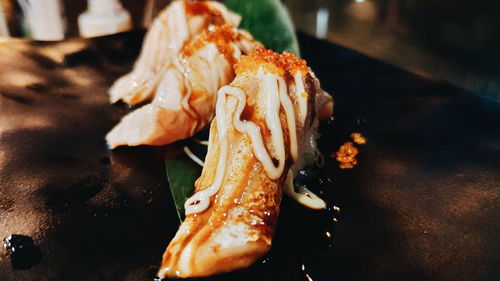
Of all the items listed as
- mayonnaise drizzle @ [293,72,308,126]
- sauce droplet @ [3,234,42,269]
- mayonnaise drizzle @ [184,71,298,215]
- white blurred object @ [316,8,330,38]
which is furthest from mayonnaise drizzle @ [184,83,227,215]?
white blurred object @ [316,8,330,38]

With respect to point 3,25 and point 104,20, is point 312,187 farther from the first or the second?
point 3,25

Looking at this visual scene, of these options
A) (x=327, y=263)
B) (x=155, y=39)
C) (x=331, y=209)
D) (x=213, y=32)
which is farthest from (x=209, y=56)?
(x=327, y=263)

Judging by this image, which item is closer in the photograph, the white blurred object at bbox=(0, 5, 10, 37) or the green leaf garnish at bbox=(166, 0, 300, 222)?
the green leaf garnish at bbox=(166, 0, 300, 222)

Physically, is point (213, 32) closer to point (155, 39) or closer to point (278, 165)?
point (155, 39)

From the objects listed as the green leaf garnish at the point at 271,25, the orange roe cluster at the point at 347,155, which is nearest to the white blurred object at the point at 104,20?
the green leaf garnish at the point at 271,25

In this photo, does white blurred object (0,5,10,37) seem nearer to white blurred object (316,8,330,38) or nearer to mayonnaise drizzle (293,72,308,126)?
white blurred object (316,8,330,38)

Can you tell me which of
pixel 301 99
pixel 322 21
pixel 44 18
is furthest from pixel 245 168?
pixel 44 18

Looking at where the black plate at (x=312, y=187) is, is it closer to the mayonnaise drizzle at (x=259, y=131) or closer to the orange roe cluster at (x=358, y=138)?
the orange roe cluster at (x=358, y=138)
